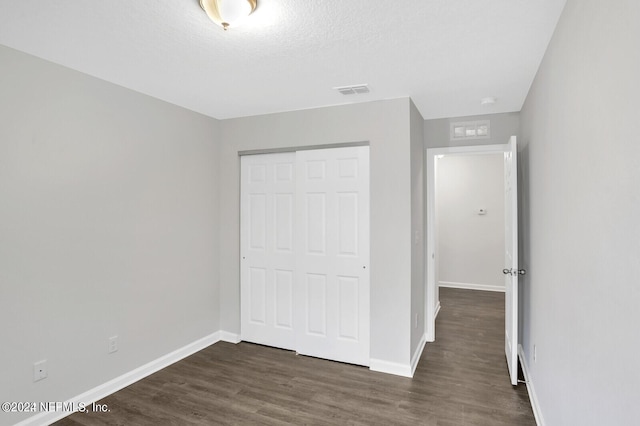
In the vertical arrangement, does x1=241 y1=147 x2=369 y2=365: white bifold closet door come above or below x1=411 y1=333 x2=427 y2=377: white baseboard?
above

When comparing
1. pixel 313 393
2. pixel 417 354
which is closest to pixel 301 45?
pixel 313 393

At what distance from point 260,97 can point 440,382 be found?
3025mm

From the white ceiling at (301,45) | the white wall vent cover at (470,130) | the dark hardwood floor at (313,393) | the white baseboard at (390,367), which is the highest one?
the white ceiling at (301,45)

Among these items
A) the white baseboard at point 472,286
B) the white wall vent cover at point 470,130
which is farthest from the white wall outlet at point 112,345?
the white baseboard at point 472,286

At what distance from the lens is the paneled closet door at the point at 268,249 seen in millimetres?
3785

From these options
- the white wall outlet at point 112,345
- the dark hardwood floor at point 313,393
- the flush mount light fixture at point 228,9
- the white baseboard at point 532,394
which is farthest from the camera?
the white wall outlet at point 112,345

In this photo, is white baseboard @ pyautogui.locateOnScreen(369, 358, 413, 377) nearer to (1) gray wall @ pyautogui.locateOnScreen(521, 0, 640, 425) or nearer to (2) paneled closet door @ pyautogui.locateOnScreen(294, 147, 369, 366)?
(2) paneled closet door @ pyautogui.locateOnScreen(294, 147, 369, 366)

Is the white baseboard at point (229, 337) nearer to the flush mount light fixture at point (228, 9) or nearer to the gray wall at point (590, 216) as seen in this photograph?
the gray wall at point (590, 216)

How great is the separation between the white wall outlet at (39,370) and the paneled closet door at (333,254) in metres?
2.09

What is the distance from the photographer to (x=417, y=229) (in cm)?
358

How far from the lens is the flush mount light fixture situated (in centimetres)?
167

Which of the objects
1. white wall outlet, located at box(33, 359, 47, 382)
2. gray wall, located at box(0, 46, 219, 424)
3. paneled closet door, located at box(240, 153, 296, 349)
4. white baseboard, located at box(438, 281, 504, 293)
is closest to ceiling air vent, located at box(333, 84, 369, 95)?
paneled closet door, located at box(240, 153, 296, 349)

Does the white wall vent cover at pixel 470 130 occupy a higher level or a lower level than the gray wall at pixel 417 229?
higher

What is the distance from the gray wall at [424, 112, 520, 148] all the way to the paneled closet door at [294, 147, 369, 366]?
1.06 meters
